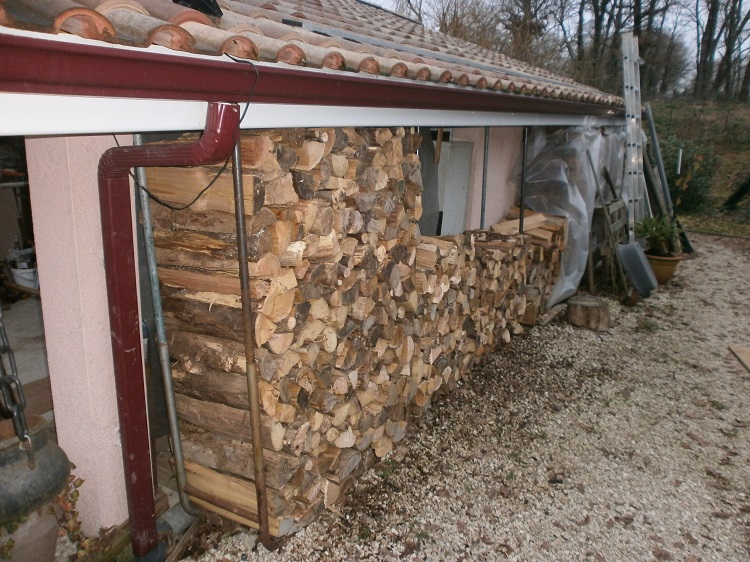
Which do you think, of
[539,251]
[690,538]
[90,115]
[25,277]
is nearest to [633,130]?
[539,251]

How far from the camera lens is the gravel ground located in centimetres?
342

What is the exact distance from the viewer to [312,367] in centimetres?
333

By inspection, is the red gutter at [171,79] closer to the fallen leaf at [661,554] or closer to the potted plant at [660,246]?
the fallen leaf at [661,554]

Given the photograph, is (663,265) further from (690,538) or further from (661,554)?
(661,554)

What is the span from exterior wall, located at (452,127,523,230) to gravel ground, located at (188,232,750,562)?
178 cm

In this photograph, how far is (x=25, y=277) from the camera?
6203 mm

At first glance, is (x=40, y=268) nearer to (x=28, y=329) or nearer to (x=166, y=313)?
(x=166, y=313)

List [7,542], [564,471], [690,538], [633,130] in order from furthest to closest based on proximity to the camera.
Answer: [633,130] → [564,471] → [690,538] → [7,542]

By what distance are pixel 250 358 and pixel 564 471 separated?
2604 millimetres

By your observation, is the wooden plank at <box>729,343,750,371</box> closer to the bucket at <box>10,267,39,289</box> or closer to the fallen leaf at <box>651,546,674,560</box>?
the fallen leaf at <box>651,546,674,560</box>

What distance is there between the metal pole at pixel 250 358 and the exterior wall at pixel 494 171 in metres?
4.57

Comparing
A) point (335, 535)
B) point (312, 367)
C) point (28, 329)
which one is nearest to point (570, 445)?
point (335, 535)

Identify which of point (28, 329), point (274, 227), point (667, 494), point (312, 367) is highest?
point (274, 227)

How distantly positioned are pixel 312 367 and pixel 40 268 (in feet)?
5.03
